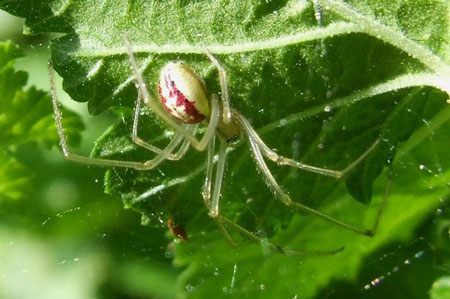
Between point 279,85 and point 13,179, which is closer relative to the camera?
point 279,85

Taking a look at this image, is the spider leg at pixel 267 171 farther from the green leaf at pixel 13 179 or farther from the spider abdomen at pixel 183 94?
the green leaf at pixel 13 179

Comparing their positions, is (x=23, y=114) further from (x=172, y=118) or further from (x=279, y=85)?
(x=279, y=85)

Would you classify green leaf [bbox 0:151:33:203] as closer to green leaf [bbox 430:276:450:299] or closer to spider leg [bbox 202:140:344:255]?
spider leg [bbox 202:140:344:255]

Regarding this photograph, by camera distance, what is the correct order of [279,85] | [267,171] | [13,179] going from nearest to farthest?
[279,85] < [267,171] < [13,179]

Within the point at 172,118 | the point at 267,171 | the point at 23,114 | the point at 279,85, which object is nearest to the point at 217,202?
the point at 267,171

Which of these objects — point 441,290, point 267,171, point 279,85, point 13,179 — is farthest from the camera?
point 13,179

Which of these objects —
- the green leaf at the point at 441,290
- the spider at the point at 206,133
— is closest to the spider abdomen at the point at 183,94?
the spider at the point at 206,133
